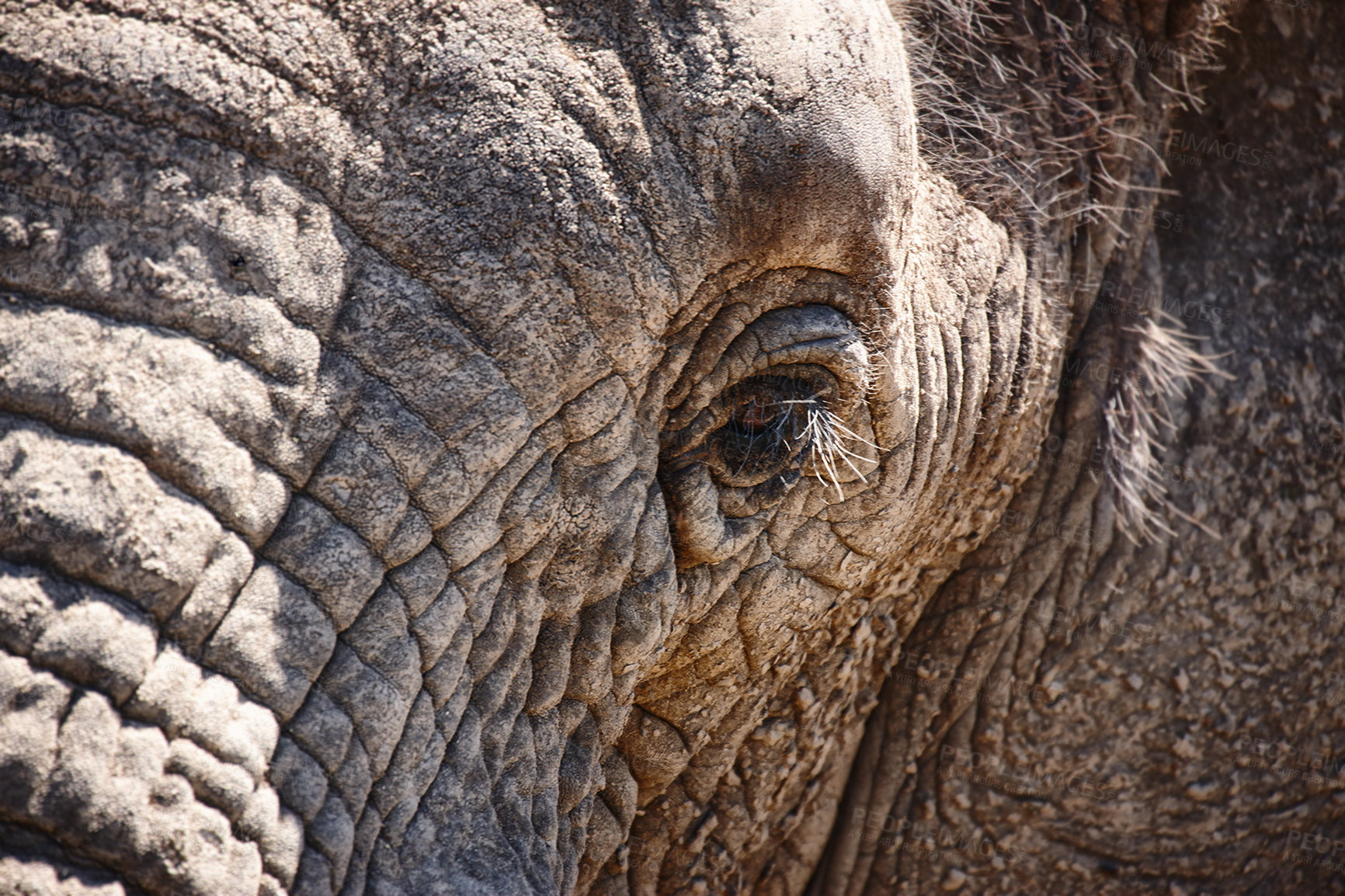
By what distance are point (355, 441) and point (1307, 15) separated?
227 centimetres

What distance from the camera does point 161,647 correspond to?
1299 millimetres

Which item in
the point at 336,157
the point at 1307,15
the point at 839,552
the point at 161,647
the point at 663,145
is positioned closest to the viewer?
the point at 161,647

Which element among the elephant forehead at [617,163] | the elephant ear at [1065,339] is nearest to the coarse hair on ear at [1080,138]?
the elephant ear at [1065,339]

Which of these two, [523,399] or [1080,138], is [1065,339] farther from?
[523,399]

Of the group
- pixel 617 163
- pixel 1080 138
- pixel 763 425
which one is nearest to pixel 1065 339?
pixel 1080 138

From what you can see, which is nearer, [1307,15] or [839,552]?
[839,552]

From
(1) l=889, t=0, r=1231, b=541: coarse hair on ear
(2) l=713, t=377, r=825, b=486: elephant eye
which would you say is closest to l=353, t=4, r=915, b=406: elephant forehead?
(2) l=713, t=377, r=825, b=486: elephant eye

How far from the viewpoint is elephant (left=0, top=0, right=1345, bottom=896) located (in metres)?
1.28

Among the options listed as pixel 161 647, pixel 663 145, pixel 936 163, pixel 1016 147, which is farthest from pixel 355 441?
pixel 1016 147

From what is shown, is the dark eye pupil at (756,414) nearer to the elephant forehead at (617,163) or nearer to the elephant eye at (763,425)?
the elephant eye at (763,425)

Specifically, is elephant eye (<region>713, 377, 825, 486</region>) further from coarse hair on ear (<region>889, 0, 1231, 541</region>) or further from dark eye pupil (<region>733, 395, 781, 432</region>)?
coarse hair on ear (<region>889, 0, 1231, 541</region>)

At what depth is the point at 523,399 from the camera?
5.12 ft

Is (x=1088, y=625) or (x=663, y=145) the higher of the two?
(x=663, y=145)

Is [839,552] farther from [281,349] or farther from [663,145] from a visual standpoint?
[281,349]
